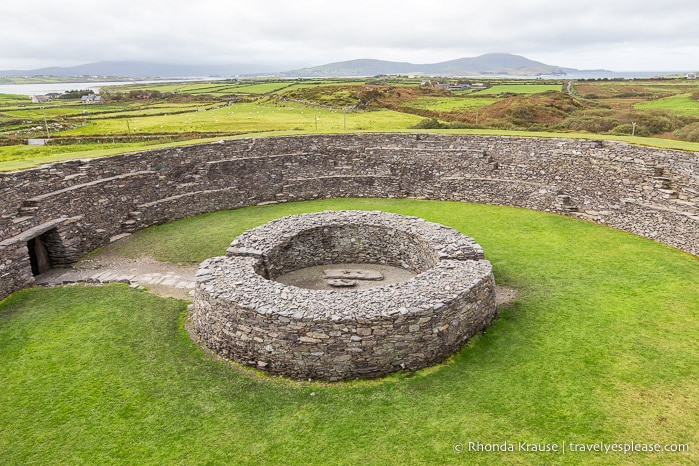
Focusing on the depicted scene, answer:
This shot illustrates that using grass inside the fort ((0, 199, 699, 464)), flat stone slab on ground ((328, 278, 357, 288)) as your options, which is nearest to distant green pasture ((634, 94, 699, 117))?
grass inside the fort ((0, 199, 699, 464))

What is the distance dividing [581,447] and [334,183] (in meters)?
21.4

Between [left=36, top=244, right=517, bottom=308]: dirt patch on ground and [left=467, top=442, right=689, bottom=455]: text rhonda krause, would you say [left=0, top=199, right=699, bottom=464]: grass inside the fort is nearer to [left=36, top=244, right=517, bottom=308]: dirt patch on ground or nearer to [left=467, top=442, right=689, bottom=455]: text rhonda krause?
[left=467, top=442, right=689, bottom=455]: text rhonda krause

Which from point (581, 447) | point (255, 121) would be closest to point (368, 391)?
point (581, 447)

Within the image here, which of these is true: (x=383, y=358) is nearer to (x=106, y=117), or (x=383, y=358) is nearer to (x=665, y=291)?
(x=665, y=291)

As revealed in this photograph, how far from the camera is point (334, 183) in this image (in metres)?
27.7

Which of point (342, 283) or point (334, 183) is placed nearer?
point (342, 283)

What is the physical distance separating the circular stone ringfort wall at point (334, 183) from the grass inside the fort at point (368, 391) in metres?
3.77

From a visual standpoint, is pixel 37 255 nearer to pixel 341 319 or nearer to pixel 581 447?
pixel 341 319

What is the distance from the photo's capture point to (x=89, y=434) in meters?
9.04

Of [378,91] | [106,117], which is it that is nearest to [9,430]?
[106,117]

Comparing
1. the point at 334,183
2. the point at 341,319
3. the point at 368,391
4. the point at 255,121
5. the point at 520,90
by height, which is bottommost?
the point at 368,391

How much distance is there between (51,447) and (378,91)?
65.5m

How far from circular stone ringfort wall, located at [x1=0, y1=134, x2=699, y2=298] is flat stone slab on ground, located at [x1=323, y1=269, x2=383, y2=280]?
11.2 metres

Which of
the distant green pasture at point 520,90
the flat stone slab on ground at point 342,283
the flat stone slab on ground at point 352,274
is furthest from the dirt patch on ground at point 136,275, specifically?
the distant green pasture at point 520,90
